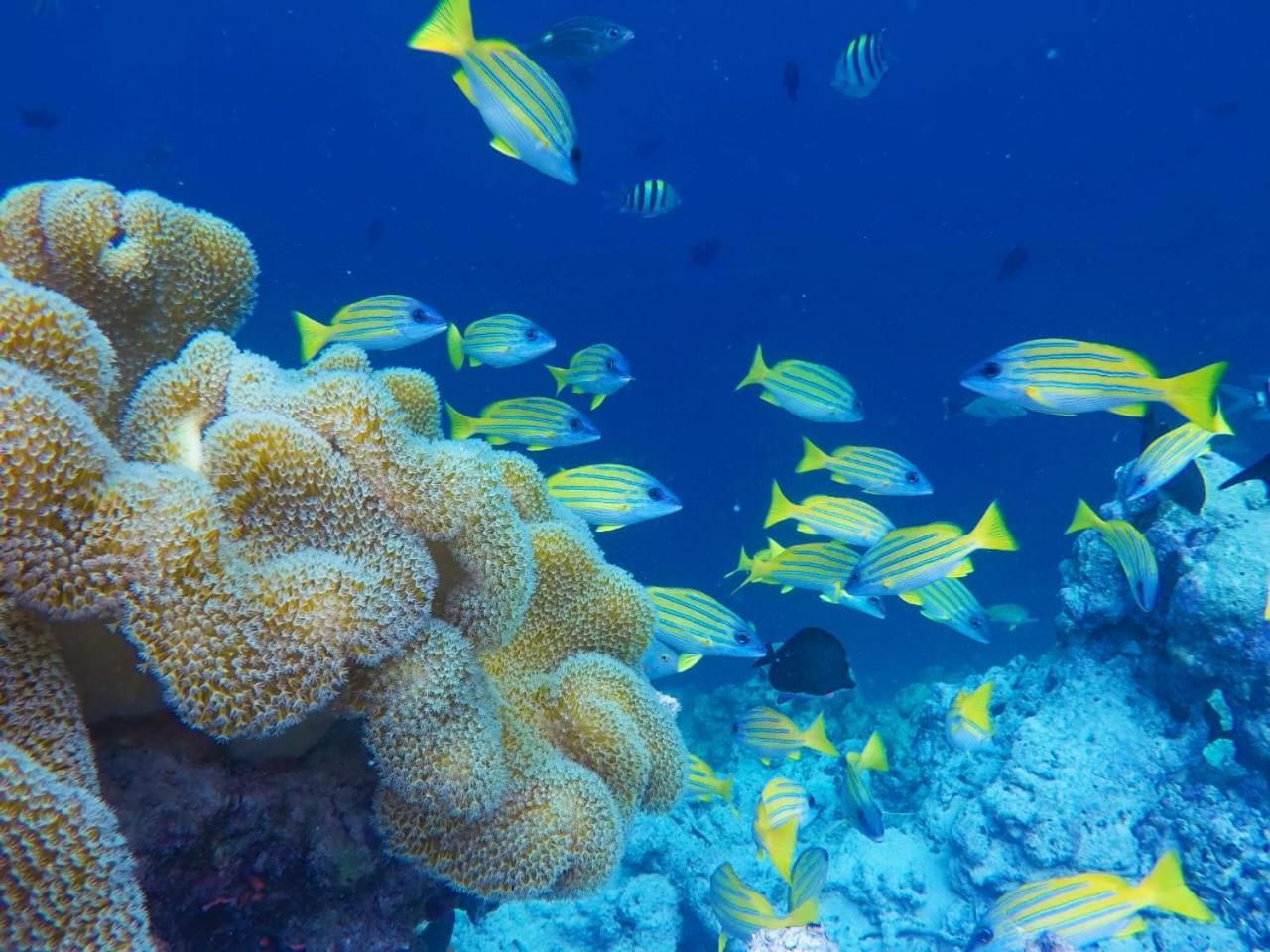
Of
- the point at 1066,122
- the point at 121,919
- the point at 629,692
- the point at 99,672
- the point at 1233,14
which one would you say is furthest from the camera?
the point at 1066,122

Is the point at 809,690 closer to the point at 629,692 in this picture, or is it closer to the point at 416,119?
the point at 629,692

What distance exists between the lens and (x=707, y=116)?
32.6 metres

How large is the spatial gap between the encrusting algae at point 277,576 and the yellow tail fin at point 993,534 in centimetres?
298

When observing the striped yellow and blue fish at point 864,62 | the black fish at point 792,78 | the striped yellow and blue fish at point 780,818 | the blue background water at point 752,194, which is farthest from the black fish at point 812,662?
the blue background water at point 752,194

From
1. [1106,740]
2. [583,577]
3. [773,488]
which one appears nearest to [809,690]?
[773,488]

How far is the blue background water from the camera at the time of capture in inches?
1158

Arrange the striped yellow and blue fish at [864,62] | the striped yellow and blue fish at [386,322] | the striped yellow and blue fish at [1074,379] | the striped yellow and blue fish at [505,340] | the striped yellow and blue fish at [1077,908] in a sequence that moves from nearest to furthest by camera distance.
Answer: the striped yellow and blue fish at [1077,908] < the striped yellow and blue fish at [1074,379] < the striped yellow and blue fish at [386,322] < the striped yellow and blue fish at [505,340] < the striped yellow and blue fish at [864,62]

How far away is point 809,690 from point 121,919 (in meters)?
4.90

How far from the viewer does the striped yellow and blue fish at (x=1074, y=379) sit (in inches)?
164

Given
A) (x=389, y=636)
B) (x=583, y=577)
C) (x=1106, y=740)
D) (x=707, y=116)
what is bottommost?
(x=1106, y=740)

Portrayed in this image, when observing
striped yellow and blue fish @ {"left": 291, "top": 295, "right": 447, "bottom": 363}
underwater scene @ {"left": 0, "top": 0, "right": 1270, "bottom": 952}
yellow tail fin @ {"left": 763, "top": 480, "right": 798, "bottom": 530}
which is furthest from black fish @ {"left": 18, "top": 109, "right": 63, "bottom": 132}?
yellow tail fin @ {"left": 763, "top": 480, "right": 798, "bottom": 530}

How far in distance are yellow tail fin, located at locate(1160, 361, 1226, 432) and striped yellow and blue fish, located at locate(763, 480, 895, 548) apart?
2.24m

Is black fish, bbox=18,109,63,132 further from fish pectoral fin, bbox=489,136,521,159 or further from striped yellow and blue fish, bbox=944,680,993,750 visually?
striped yellow and blue fish, bbox=944,680,993,750

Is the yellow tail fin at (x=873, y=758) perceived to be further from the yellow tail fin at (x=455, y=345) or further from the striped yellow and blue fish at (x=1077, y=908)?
the yellow tail fin at (x=455, y=345)
